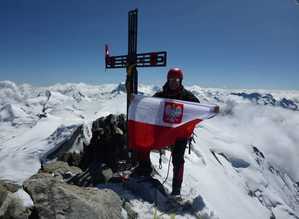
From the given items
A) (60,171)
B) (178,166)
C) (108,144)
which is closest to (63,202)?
(178,166)

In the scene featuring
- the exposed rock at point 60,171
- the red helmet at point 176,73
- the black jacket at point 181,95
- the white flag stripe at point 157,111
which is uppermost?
the red helmet at point 176,73

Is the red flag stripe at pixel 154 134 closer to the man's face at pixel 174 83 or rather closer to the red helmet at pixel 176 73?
the man's face at pixel 174 83

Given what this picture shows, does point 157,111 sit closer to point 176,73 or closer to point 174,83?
point 174,83

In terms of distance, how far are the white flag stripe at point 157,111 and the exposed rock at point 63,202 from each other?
3.85m

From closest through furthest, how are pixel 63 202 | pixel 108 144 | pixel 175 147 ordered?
pixel 63 202
pixel 175 147
pixel 108 144

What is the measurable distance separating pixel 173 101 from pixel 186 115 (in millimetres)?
669

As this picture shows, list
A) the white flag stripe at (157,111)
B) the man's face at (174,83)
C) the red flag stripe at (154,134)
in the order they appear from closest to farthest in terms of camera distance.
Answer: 1. the man's face at (174,83)
2. the red flag stripe at (154,134)
3. the white flag stripe at (157,111)

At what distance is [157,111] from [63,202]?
16.0 ft

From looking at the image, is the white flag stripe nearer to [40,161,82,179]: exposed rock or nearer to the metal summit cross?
the metal summit cross

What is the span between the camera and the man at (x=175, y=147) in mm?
9289

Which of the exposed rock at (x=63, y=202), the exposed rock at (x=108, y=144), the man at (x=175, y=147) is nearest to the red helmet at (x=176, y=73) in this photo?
the man at (x=175, y=147)

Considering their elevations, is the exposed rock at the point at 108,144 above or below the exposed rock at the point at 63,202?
below

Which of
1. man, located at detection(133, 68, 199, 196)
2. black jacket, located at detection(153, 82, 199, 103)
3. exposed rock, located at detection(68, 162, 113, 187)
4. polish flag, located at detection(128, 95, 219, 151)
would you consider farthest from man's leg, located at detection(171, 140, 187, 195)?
exposed rock, located at detection(68, 162, 113, 187)

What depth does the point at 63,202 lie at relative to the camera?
19.7 feet
